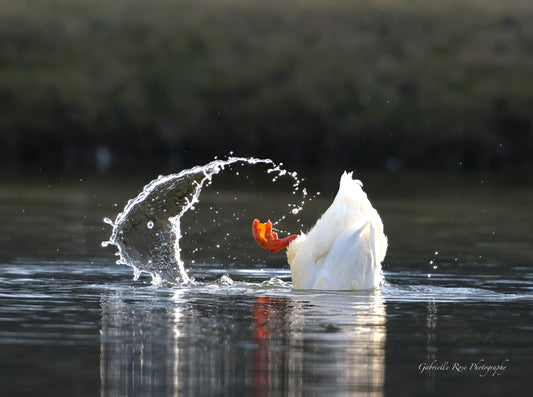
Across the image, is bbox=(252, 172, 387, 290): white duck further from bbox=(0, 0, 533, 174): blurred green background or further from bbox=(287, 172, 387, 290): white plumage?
bbox=(0, 0, 533, 174): blurred green background

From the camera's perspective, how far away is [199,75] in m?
93.3

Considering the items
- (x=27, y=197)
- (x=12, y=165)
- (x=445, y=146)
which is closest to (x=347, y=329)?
(x=27, y=197)

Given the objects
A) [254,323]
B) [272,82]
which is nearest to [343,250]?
[254,323]

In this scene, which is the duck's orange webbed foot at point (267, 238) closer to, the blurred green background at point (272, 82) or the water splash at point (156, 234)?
the water splash at point (156, 234)

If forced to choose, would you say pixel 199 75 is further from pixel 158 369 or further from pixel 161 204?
pixel 158 369

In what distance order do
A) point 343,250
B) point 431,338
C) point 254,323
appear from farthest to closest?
point 343,250 < point 254,323 < point 431,338

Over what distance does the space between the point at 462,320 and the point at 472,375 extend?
9.26 feet

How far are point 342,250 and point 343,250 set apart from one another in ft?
0.04

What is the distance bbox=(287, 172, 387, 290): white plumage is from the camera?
49.9 feet

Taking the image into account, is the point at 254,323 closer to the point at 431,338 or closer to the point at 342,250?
the point at 431,338

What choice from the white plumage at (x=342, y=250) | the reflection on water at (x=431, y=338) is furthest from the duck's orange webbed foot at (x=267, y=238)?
the reflection on water at (x=431, y=338)

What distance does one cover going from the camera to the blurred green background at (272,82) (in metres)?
78.1

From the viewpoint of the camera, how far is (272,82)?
91.3 metres

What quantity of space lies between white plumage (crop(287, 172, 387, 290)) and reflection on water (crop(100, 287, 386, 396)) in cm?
25
